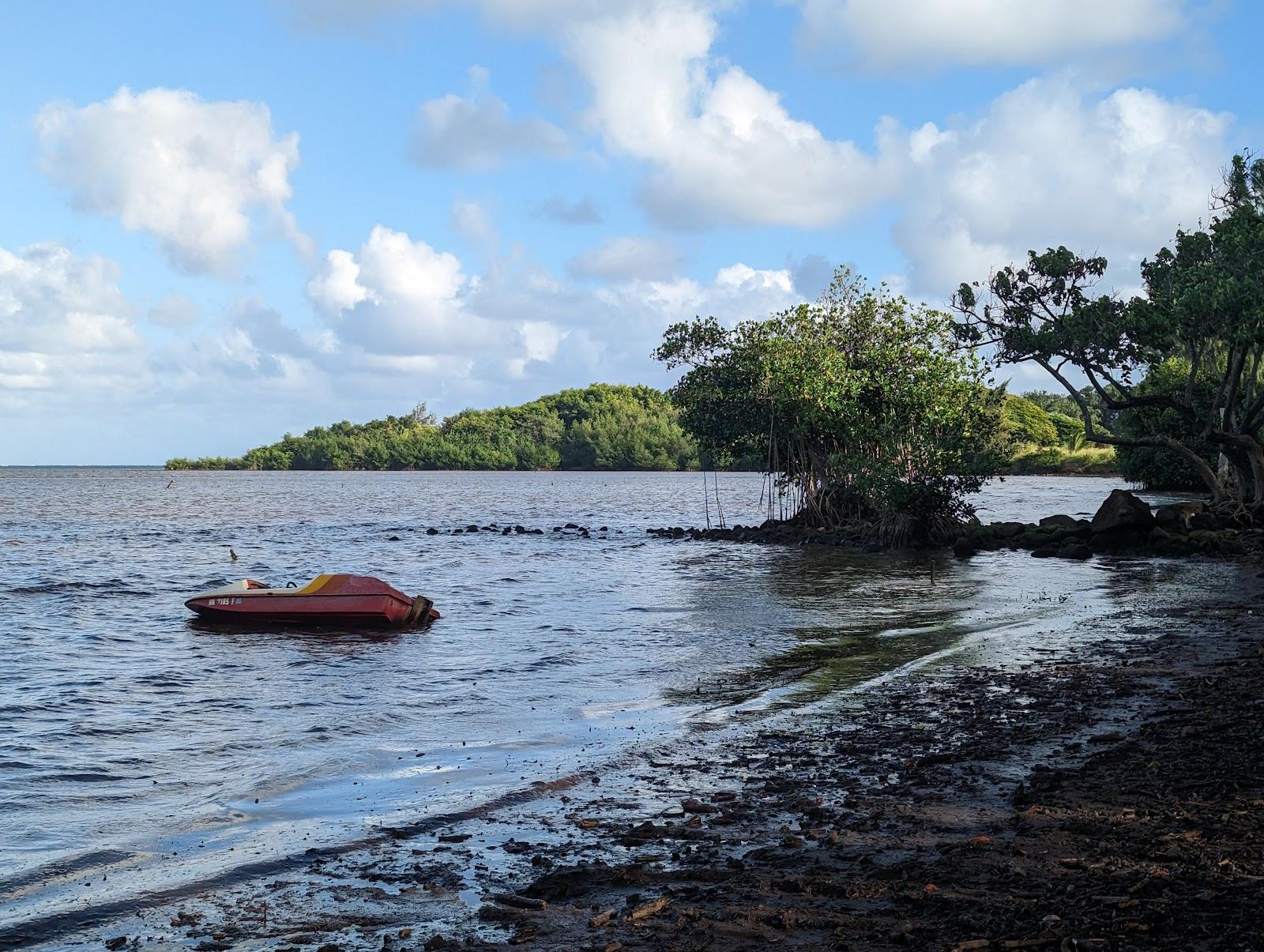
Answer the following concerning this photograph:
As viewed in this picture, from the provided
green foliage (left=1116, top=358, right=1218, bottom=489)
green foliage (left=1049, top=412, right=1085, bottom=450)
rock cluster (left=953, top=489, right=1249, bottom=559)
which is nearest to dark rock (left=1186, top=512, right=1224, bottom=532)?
rock cluster (left=953, top=489, right=1249, bottom=559)

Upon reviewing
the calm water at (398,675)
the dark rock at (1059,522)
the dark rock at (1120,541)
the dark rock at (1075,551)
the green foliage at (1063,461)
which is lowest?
the calm water at (398,675)

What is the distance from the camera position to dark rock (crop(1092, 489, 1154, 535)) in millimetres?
35750

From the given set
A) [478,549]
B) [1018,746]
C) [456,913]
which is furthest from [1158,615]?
[478,549]

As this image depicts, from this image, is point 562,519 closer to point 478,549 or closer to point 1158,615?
point 478,549

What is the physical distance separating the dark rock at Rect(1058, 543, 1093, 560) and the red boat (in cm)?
2158

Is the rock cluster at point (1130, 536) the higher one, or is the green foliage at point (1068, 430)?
the green foliage at point (1068, 430)

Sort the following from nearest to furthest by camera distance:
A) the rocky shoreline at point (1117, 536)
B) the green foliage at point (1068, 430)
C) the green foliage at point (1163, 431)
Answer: the rocky shoreline at point (1117, 536), the green foliage at point (1163, 431), the green foliage at point (1068, 430)

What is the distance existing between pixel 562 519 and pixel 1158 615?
165 feet

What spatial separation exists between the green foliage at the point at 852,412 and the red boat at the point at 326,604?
21173 millimetres

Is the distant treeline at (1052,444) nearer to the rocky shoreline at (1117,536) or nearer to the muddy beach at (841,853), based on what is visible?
the rocky shoreline at (1117,536)

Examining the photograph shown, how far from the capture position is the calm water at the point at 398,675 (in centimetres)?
981

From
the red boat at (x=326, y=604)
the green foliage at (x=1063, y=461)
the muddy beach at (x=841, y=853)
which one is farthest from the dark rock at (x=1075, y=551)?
the green foliage at (x=1063, y=461)

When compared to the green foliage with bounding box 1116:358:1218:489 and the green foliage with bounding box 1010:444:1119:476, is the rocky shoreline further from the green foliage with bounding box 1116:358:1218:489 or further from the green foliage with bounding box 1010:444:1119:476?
the green foliage with bounding box 1010:444:1119:476

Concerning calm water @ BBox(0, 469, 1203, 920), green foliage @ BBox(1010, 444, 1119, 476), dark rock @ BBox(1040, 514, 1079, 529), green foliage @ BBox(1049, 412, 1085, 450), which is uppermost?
green foliage @ BBox(1049, 412, 1085, 450)
